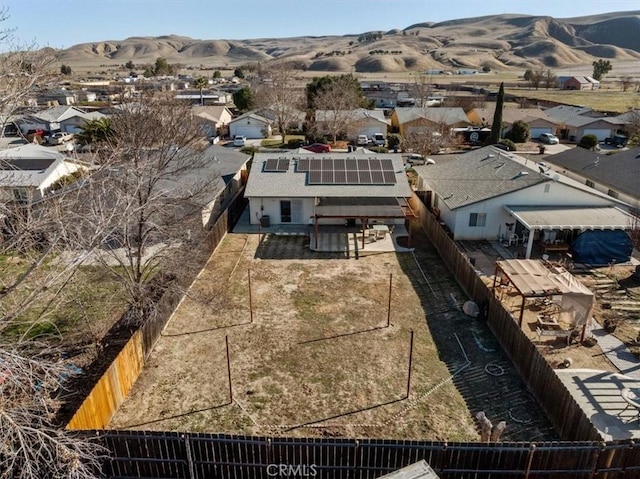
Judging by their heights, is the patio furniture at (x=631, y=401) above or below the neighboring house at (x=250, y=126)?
below

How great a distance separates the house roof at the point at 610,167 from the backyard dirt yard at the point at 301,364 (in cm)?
2072

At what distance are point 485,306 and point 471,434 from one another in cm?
669

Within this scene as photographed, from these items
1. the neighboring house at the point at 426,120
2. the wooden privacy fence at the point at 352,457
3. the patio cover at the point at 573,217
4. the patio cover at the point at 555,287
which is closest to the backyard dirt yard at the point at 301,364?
the wooden privacy fence at the point at 352,457

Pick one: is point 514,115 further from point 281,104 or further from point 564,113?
point 281,104

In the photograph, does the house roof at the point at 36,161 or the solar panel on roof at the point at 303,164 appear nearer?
the solar panel on roof at the point at 303,164

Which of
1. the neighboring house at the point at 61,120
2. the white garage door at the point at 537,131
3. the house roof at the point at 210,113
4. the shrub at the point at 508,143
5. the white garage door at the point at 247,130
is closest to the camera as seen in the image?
the shrub at the point at 508,143

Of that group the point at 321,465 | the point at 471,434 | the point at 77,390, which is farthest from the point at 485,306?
the point at 77,390

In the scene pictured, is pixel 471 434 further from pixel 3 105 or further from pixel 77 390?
pixel 3 105

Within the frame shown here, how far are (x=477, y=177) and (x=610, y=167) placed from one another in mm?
13695

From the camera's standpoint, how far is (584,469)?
1059 cm

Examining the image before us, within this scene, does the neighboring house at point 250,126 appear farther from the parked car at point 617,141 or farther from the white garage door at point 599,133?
the parked car at point 617,141

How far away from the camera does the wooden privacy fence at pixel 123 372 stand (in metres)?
12.0

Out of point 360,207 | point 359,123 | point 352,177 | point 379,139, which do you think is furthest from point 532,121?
point 360,207

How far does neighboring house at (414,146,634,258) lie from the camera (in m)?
24.4
